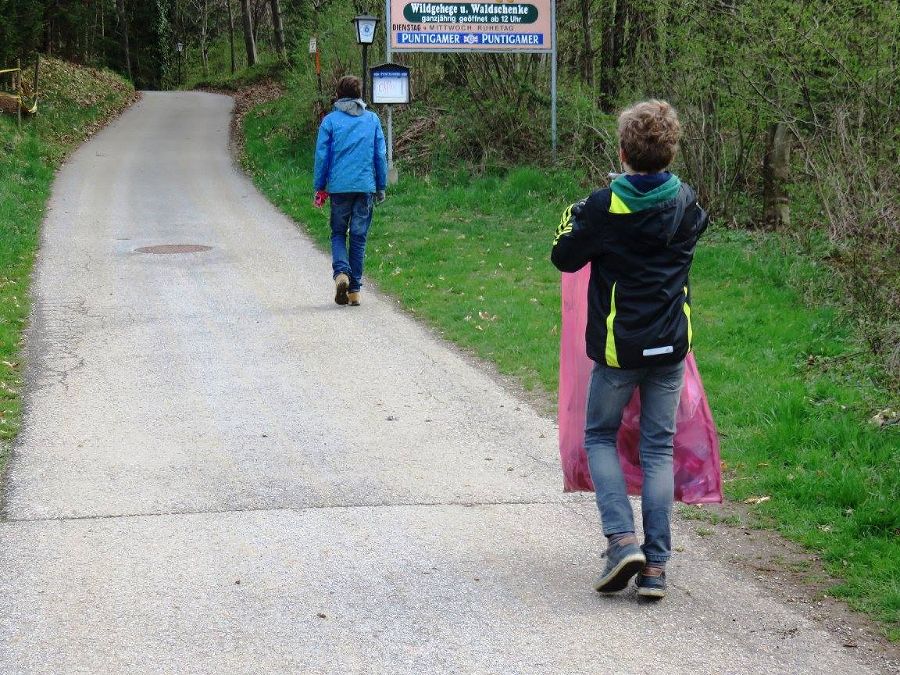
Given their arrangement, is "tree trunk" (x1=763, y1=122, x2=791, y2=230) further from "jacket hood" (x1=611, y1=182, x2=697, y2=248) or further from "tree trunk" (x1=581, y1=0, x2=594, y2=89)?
"jacket hood" (x1=611, y1=182, x2=697, y2=248)

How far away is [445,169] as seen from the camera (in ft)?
59.3

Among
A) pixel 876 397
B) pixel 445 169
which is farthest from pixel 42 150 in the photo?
pixel 876 397

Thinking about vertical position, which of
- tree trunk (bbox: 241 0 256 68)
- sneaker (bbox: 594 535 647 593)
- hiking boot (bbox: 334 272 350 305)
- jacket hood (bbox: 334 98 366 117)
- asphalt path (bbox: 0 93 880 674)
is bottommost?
asphalt path (bbox: 0 93 880 674)

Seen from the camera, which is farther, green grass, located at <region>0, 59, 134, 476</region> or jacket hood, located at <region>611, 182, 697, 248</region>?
green grass, located at <region>0, 59, 134, 476</region>

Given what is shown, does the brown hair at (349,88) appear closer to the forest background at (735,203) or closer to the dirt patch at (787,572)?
the forest background at (735,203)

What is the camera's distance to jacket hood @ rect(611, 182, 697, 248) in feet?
12.3

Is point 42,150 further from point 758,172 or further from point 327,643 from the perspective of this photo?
point 327,643

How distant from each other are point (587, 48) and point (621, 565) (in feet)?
54.7

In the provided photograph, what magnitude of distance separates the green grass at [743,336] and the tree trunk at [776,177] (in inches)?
60.1

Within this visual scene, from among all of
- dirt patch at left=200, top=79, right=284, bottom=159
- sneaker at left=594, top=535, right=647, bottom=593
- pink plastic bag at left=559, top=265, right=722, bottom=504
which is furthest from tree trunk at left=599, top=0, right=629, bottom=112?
sneaker at left=594, top=535, right=647, bottom=593

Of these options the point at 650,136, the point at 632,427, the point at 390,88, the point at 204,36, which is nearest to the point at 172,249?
the point at 390,88

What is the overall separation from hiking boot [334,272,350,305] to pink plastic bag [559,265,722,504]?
571 cm

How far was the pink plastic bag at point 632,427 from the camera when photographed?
4.10 metres

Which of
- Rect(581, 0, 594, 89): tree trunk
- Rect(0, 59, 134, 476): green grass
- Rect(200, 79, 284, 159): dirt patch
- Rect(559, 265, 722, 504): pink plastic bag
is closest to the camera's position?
Rect(559, 265, 722, 504): pink plastic bag
